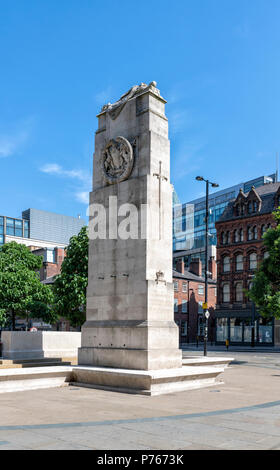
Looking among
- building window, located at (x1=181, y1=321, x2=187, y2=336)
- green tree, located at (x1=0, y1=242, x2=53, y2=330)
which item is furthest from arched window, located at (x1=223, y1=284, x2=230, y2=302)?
green tree, located at (x1=0, y1=242, x2=53, y2=330)

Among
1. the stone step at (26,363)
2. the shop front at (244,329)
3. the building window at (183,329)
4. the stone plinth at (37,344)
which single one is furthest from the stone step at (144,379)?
the building window at (183,329)

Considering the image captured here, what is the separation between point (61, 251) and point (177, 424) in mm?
74407

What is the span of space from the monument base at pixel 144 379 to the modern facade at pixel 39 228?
10527 centimetres

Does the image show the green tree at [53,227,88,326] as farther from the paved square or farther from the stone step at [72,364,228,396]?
the paved square

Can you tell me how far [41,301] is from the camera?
4019 cm

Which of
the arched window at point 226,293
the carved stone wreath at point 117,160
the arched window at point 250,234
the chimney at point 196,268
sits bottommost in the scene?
the arched window at point 226,293

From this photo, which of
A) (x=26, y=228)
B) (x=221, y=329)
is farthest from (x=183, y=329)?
(x=26, y=228)

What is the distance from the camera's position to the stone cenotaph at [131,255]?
15445mm

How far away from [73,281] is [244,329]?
3057 centimetres

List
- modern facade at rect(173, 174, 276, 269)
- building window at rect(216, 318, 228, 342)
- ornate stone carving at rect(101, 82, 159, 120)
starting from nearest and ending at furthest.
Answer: ornate stone carving at rect(101, 82, 159, 120)
building window at rect(216, 318, 228, 342)
modern facade at rect(173, 174, 276, 269)

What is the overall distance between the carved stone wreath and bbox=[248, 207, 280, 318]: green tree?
17.7 metres

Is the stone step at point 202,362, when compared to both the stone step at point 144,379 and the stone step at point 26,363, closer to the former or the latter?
the stone step at point 144,379

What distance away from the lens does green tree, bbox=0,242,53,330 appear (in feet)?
125

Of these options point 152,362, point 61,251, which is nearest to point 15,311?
point 152,362
